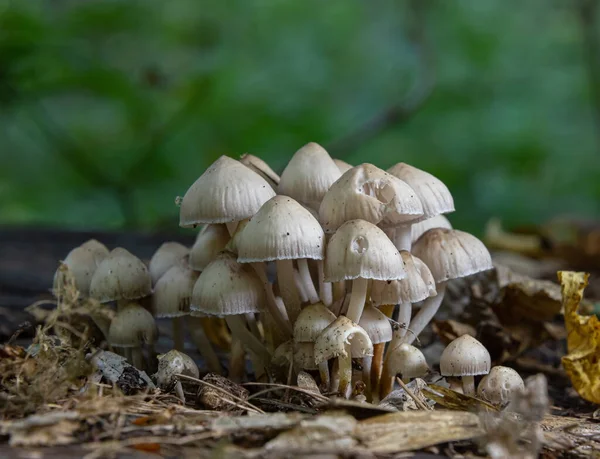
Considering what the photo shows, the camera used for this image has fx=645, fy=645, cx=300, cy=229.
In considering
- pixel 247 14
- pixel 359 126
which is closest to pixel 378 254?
pixel 359 126

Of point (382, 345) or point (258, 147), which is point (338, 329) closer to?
point (382, 345)

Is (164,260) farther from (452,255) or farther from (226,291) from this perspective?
(452,255)

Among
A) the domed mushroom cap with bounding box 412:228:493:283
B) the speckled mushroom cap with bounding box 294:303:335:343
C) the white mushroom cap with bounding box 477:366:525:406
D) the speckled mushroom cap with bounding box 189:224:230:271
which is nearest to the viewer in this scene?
the speckled mushroom cap with bounding box 294:303:335:343

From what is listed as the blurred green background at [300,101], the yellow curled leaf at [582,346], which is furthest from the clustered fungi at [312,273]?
the blurred green background at [300,101]

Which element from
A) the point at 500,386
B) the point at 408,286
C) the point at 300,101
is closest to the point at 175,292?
the point at 408,286

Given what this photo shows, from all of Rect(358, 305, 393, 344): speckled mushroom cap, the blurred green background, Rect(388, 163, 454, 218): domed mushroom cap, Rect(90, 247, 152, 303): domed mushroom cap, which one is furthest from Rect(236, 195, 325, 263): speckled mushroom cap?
the blurred green background

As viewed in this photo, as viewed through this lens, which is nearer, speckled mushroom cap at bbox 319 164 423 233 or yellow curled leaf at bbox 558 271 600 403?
speckled mushroom cap at bbox 319 164 423 233

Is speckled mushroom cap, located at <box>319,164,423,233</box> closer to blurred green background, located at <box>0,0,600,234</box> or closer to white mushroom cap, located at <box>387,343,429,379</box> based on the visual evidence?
white mushroom cap, located at <box>387,343,429,379</box>

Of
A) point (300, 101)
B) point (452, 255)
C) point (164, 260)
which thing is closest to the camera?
point (452, 255)
